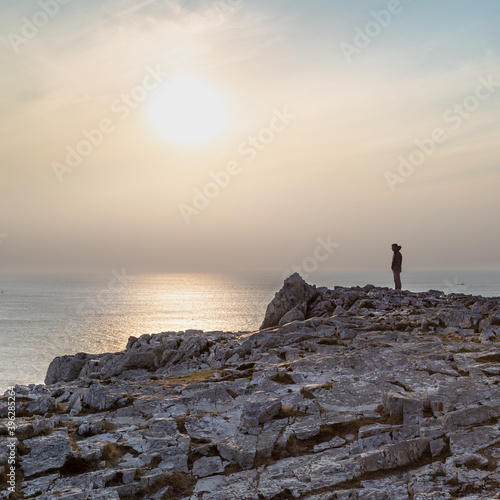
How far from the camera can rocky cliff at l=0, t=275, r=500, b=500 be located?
12211 mm

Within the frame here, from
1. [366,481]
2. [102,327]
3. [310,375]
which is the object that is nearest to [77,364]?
[310,375]

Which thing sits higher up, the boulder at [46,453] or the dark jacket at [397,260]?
the dark jacket at [397,260]

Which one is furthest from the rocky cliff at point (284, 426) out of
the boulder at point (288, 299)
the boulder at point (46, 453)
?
the boulder at point (288, 299)

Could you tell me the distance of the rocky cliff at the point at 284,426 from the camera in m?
12.2

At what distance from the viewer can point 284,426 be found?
15414mm

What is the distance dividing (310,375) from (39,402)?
10.7m

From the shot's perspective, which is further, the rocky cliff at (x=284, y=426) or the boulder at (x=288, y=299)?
the boulder at (x=288, y=299)

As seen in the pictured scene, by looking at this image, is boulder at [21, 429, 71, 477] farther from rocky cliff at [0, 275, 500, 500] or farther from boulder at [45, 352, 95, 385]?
boulder at [45, 352, 95, 385]

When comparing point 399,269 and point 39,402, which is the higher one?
point 399,269

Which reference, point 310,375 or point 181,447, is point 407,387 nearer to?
point 310,375

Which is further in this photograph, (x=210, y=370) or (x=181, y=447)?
(x=210, y=370)

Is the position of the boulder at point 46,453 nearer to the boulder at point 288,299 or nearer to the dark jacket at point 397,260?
the boulder at point 288,299

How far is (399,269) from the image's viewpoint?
4147 centimetres

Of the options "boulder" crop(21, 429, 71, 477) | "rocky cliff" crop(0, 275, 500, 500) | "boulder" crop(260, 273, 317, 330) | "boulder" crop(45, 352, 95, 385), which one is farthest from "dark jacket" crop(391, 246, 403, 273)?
"boulder" crop(21, 429, 71, 477)
